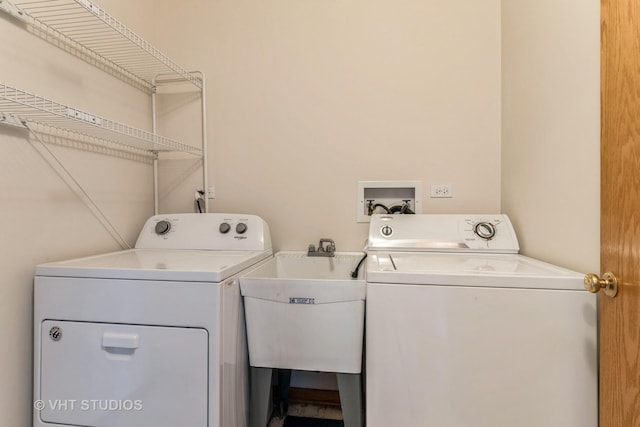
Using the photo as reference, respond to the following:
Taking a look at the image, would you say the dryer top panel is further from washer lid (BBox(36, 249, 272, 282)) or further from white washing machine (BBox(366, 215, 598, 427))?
washer lid (BBox(36, 249, 272, 282))

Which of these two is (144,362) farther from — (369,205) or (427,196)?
(427,196)

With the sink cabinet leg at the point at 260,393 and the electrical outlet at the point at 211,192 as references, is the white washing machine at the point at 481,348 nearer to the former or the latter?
the sink cabinet leg at the point at 260,393

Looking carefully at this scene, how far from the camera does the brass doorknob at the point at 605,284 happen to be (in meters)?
0.80

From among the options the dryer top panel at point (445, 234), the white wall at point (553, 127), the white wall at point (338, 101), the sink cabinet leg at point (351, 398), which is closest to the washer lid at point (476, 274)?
the white wall at point (553, 127)

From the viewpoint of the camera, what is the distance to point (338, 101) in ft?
6.12

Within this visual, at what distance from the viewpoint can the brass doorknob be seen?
0.80m

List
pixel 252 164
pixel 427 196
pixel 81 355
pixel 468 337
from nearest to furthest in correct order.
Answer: pixel 468 337 < pixel 81 355 < pixel 427 196 < pixel 252 164

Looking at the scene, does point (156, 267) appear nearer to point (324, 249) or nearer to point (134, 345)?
point (134, 345)

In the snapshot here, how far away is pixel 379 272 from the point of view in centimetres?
104

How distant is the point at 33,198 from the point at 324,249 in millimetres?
1345

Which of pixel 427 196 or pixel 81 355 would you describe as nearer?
pixel 81 355

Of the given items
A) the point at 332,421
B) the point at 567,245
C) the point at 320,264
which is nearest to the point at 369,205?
the point at 320,264

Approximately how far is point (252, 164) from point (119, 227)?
0.82 metres

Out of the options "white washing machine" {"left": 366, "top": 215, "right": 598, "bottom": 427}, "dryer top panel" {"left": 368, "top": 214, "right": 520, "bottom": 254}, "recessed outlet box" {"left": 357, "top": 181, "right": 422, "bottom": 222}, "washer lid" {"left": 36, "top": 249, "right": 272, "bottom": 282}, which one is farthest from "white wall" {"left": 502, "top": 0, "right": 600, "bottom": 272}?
"washer lid" {"left": 36, "top": 249, "right": 272, "bottom": 282}
